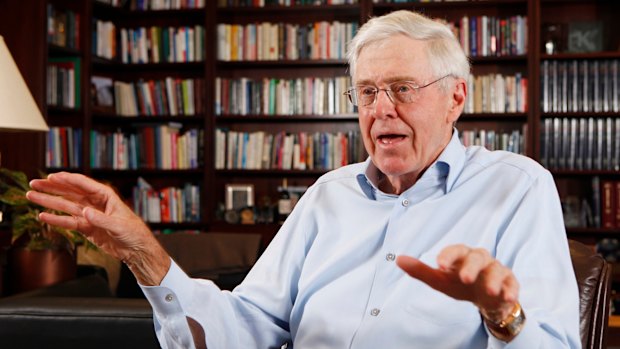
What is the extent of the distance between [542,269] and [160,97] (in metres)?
4.42

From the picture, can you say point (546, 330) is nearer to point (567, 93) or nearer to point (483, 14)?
point (567, 93)

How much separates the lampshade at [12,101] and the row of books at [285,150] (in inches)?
113

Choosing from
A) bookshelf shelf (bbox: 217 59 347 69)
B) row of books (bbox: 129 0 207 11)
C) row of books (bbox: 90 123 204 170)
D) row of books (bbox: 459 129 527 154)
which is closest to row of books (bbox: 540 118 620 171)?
row of books (bbox: 459 129 527 154)

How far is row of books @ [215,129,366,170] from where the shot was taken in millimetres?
5359

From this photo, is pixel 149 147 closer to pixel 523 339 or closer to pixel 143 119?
pixel 143 119

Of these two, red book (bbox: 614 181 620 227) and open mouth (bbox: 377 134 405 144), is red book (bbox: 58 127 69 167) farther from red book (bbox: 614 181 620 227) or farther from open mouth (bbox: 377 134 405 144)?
open mouth (bbox: 377 134 405 144)

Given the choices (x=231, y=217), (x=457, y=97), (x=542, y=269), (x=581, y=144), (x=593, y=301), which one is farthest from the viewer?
(x=231, y=217)

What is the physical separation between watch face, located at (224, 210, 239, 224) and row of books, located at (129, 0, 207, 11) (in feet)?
4.37

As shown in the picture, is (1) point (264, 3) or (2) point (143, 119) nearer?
(1) point (264, 3)

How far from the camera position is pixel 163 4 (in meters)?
5.49

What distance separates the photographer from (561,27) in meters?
5.12

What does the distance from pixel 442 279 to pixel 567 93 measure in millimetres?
4350

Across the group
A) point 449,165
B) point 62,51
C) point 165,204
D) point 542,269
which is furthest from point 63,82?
point 542,269

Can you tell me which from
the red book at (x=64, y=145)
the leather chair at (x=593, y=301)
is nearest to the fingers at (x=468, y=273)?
the leather chair at (x=593, y=301)
